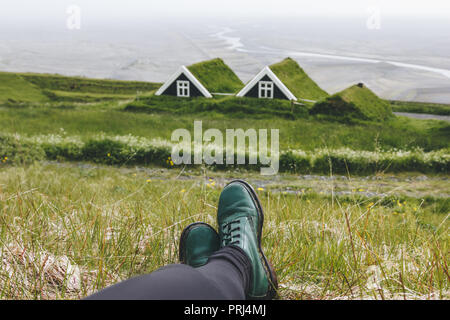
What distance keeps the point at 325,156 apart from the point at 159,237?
38.1 feet

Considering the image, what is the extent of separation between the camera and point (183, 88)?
89.2 feet

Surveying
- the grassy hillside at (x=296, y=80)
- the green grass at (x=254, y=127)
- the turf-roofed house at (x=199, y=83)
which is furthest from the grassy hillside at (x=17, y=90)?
the grassy hillside at (x=296, y=80)

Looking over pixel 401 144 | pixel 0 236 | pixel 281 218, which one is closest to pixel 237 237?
pixel 281 218

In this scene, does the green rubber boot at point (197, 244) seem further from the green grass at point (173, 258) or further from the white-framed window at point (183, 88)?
the white-framed window at point (183, 88)

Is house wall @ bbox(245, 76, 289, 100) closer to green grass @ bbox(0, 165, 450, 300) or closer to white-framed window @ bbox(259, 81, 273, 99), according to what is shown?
white-framed window @ bbox(259, 81, 273, 99)

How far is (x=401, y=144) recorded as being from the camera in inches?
664

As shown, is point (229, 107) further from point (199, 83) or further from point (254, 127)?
point (199, 83)

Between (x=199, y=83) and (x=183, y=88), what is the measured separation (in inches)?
52.0

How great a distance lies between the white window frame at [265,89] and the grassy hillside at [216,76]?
373cm

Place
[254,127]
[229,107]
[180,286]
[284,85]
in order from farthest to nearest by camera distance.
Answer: [284,85] < [229,107] < [254,127] < [180,286]

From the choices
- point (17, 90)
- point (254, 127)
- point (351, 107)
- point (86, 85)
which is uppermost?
point (86, 85)

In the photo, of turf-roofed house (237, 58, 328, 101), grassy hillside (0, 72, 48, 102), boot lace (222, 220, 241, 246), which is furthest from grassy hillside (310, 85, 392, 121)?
grassy hillside (0, 72, 48, 102)

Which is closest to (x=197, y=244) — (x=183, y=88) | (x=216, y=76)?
(x=183, y=88)
